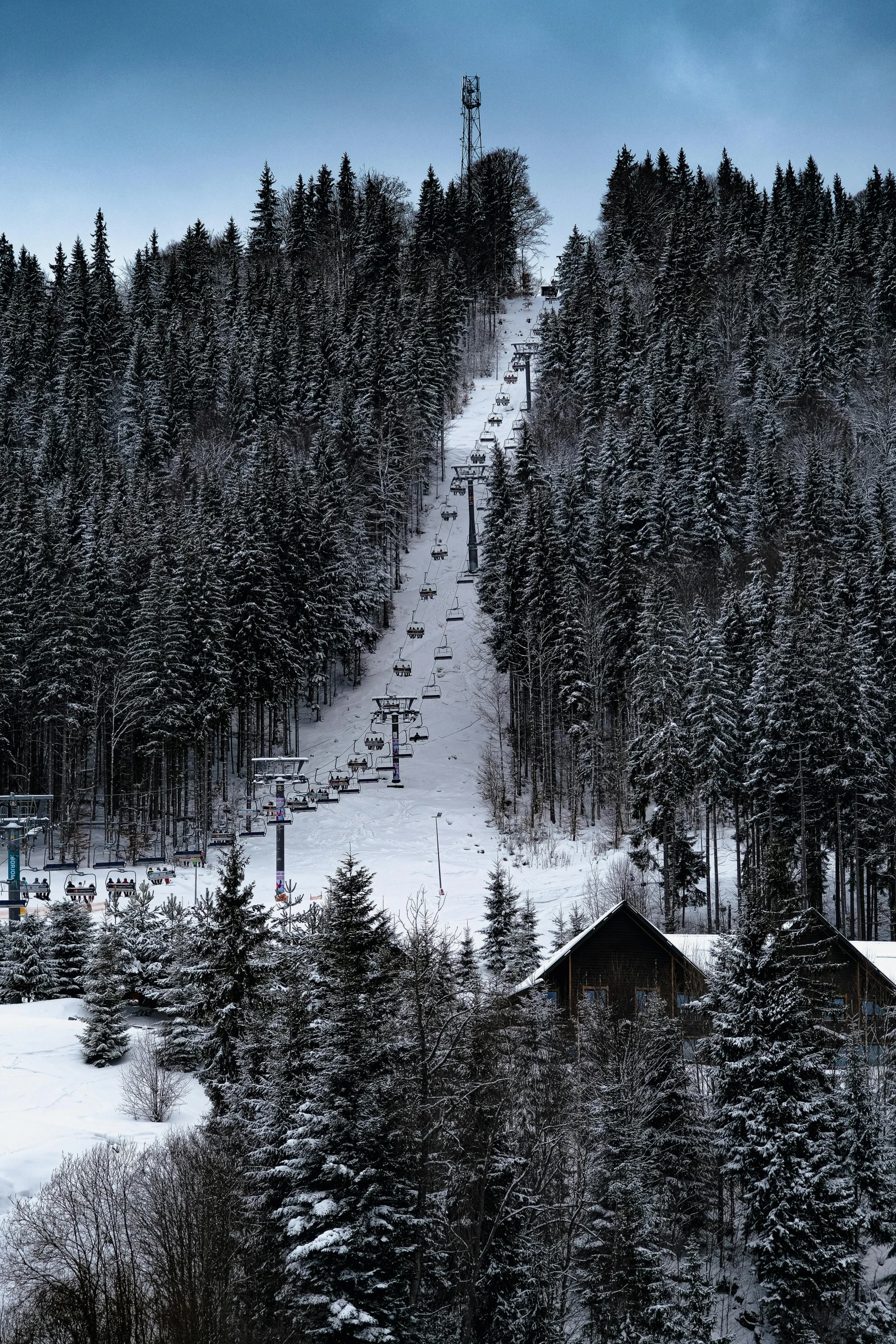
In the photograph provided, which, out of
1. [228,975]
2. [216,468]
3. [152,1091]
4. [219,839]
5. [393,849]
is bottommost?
[152,1091]

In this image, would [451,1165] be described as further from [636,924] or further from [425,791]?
[425,791]

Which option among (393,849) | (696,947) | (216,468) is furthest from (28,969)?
(216,468)

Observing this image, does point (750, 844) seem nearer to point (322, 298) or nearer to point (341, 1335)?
point (341, 1335)

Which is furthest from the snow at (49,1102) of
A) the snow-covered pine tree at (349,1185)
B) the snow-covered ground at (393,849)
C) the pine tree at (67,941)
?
the snow-covered pine tree at (349,1185)

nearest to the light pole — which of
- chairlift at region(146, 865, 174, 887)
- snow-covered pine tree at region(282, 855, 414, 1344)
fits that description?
chairlift at region(146, 865, 174, 887)

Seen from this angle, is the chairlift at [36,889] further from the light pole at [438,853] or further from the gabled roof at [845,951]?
the gabled roof at [845,951]

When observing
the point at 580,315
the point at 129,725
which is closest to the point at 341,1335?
the point at 129,725

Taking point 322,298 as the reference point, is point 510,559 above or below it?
below
